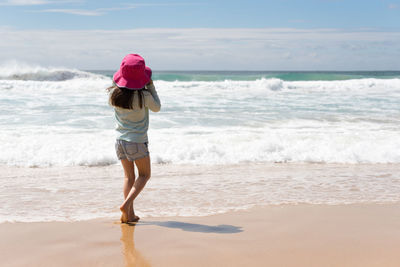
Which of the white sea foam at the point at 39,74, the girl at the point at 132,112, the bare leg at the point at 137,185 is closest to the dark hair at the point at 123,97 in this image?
the girl at the point at 132,112

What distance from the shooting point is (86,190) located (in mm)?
5461

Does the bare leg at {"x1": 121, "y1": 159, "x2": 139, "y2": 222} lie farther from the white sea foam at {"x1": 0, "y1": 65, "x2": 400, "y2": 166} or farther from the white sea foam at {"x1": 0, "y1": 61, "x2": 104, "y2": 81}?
the white sea foam at {"x1": 0, "y1": 61, "x2": 104, "y2": 81}

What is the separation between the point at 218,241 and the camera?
3422 millimetres

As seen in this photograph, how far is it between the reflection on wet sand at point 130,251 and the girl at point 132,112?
25 centimetres

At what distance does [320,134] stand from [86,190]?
5.63 meters

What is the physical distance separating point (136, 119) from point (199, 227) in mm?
1168

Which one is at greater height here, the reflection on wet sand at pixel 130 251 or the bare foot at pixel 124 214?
the bare foot at pixel 124 214

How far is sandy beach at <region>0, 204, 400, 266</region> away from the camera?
304cm

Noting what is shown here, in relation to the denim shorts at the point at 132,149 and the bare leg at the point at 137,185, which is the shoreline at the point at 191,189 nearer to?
the bare leg at the point at 137,185

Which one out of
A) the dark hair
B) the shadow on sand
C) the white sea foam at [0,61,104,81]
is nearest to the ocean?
the shadow on sand

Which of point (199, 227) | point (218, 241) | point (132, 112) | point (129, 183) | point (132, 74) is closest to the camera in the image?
point (218, 241)

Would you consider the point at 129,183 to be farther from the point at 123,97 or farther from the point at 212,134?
the point at 212,134

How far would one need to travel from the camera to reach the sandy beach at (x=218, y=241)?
3041mm

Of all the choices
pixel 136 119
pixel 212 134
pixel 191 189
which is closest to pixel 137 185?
pixel 136 119
